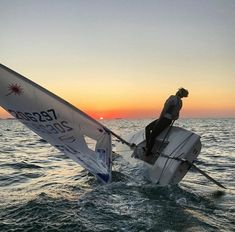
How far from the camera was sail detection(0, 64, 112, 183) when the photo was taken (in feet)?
24.0

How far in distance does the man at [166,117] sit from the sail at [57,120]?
267 cm

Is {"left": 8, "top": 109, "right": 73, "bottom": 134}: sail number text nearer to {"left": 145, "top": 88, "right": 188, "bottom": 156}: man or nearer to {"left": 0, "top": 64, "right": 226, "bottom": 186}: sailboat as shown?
{"left": 0, "top": 64, "right": 226, "bottom": 186}: sailboat

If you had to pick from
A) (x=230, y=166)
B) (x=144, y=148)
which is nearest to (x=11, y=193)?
(x=144, y=148)

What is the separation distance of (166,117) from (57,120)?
12.7 ft

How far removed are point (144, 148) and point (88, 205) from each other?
464 cm

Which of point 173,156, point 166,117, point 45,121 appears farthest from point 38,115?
point 166,117

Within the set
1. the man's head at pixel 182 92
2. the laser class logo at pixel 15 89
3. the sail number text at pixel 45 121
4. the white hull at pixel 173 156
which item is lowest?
the white hull at pixel 173 156

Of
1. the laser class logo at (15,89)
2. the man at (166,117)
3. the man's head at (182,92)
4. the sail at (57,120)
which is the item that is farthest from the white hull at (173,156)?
the laser class logo at (15,89)

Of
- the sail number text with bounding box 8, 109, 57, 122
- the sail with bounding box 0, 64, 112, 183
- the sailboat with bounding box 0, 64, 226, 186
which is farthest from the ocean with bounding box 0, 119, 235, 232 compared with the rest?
the sail number text with bounding box 8, 109, 57, 122

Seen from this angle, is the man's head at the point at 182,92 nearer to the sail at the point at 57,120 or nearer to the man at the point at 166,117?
the man at the point at 166,117

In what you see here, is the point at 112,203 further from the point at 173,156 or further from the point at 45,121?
the point at 173,156

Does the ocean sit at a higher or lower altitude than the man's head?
lower

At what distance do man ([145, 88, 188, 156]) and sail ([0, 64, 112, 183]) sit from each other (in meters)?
2.67

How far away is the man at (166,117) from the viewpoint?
10.1m
